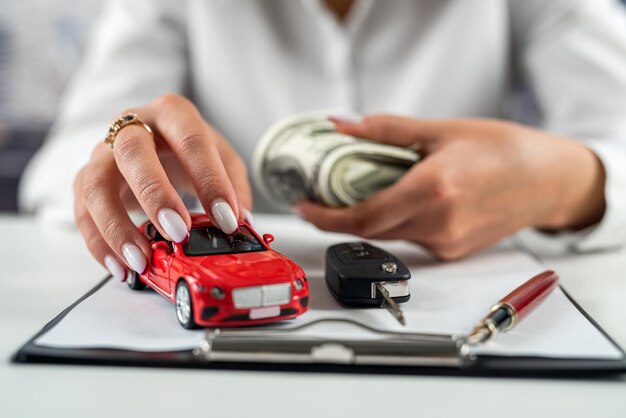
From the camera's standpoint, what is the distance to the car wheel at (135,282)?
0.58 meters

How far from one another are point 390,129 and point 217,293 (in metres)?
0.35

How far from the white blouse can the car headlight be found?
0.68 meters

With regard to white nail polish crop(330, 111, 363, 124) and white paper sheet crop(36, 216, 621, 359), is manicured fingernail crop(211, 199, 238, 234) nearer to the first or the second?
white paper sheet crop(36, 216, 621, 359)

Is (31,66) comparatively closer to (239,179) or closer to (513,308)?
(239,179)

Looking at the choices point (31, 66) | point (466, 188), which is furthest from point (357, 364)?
point (31, 66)

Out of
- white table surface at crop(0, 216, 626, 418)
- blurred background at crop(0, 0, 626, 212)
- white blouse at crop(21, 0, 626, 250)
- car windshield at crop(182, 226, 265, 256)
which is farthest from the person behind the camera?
blurred background at crop(0, 0, 626, 212)

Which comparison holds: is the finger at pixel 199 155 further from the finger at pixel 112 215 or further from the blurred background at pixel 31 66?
the blurred background at pixel 31 66

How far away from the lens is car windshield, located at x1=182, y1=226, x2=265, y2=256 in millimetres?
519

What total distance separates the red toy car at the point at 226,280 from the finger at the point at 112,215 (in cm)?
2

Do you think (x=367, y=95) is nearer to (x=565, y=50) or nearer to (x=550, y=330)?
(x=565, y=50)

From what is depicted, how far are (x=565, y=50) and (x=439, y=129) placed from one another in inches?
17.0

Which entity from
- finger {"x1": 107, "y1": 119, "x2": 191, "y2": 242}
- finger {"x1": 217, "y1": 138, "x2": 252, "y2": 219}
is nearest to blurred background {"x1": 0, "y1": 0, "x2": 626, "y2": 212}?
finger {"x1": 217, "y1": 138, "x2": 252, "y2": 219}

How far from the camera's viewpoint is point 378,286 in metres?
0.53

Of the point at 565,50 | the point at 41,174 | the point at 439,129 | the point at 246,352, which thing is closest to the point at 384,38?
the point at 565,50
